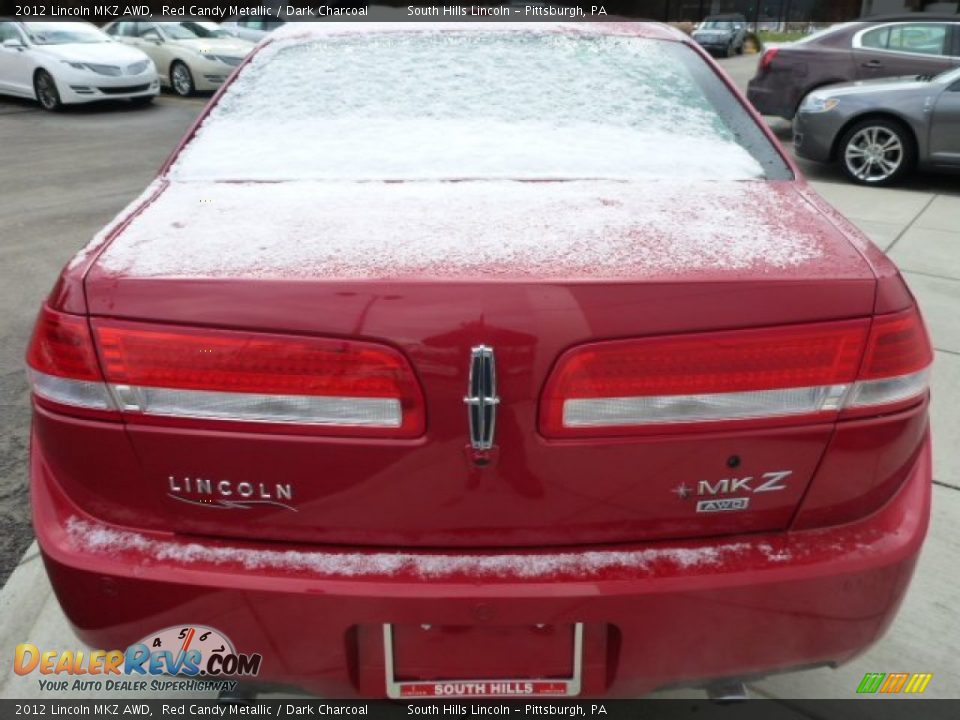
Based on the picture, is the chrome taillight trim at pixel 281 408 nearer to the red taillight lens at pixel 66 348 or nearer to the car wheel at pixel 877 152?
the red taillight lens at pixel 66 348

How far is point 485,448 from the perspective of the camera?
4.55 ft

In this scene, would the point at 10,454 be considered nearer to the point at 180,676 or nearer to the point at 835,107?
the point at 180,676

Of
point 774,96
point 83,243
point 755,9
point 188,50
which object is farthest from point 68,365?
point 755,9

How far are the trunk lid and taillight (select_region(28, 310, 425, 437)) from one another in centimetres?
2

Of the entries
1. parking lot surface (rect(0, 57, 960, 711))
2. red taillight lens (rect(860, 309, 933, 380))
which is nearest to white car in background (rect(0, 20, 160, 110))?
parking lot surface (rect(0, 57, 960, 711))

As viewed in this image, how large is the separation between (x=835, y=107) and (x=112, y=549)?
795cm

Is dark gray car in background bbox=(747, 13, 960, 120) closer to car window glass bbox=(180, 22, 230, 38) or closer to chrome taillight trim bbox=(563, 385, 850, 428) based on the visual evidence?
chrome taillight trim bbox=(563, 385, 850, 428)

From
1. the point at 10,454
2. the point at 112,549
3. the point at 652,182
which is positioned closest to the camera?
the point at 112,549

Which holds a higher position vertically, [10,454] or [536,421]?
[536,421]

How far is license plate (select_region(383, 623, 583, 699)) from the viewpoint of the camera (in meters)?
1.52

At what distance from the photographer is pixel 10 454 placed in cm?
316

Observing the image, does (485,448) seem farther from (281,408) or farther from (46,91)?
(46,91)

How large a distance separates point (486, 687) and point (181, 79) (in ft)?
52.5

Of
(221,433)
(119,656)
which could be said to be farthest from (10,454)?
(221,433)
